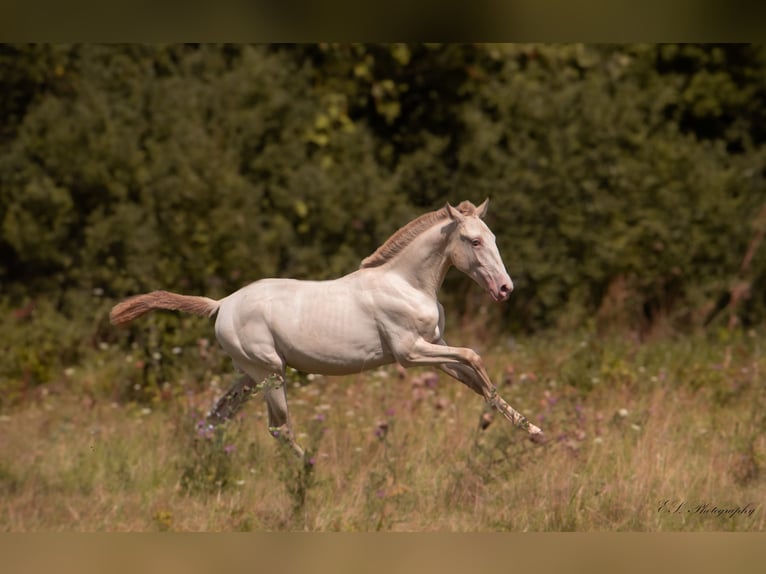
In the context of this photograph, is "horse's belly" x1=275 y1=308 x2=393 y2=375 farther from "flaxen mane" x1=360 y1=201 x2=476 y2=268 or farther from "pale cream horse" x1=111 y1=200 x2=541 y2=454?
"flaxen mane" x1=360 y1=201 x2=476 y2=268

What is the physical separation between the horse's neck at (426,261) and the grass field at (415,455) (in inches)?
45.5

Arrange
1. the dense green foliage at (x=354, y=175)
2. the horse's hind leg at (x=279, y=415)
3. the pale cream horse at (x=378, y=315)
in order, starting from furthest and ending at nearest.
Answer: the dense green foliage at (x=354, y=175), the horse's hind leg at (x=279, y=415), the pale cream horse at (x=378, y=315)

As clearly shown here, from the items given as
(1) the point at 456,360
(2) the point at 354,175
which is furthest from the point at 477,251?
(2) the point at 354,175

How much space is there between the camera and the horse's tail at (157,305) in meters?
5.54

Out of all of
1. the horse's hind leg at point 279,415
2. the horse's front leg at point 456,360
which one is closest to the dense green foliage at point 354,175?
the horse's hind leg at point 279,415

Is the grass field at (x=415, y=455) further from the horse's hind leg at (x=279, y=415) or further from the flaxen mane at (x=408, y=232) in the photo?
the flaxen mane at (x=408, y=232)

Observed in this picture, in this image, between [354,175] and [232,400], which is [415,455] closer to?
[232,400]

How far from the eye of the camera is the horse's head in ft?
16.4

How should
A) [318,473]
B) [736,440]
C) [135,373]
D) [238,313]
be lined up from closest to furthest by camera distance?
[238,313]
[318,473]
[736,440]
[135,373]

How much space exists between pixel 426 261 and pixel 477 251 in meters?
0.31

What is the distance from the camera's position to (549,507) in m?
5.71

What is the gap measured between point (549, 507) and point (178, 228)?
4769mm

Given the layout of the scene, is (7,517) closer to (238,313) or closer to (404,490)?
(238,313)

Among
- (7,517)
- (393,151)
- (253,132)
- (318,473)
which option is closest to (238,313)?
(318,473)
